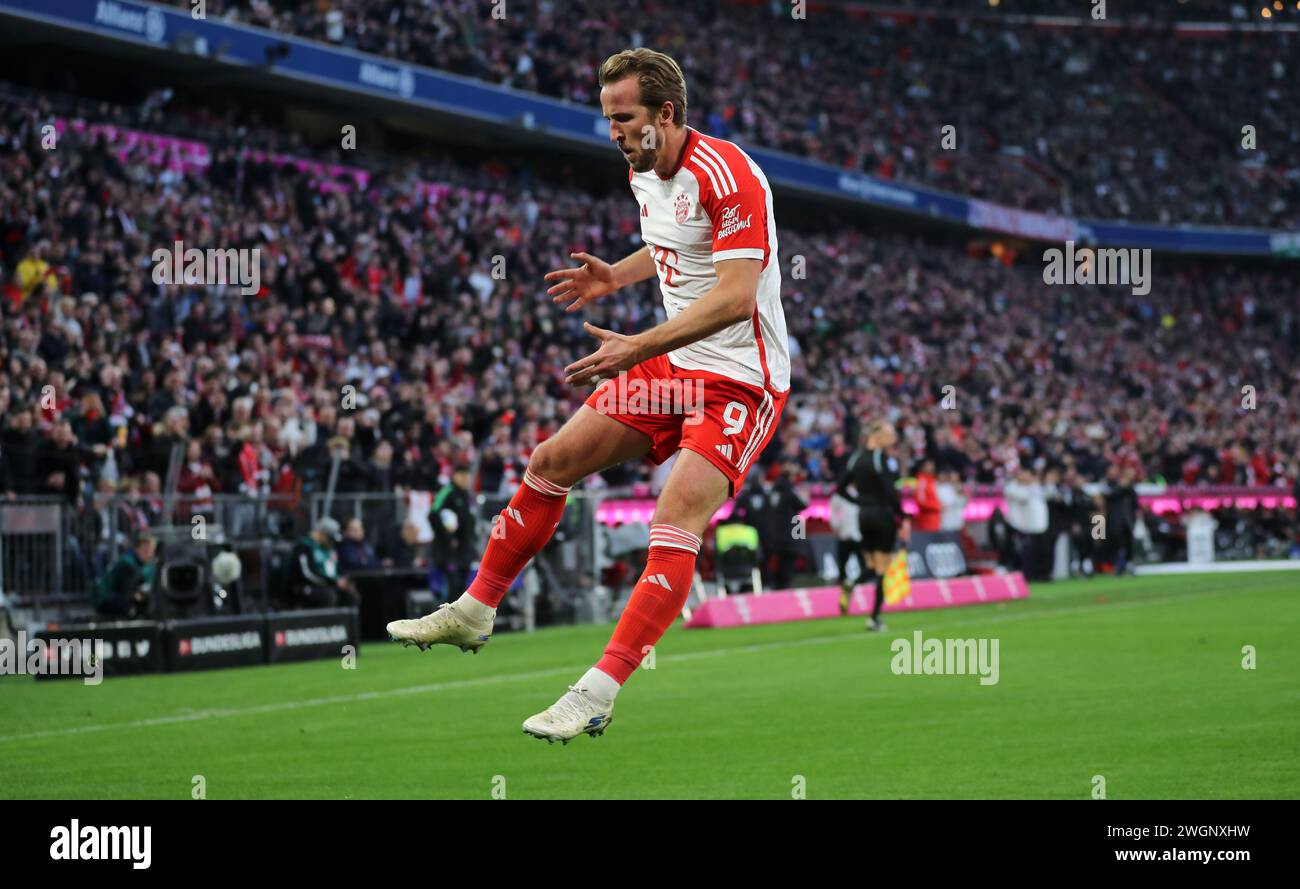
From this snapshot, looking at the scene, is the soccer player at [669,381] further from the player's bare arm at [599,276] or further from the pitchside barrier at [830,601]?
the pitchside barrier at [830,601]

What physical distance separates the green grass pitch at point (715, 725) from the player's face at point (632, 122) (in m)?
3.95

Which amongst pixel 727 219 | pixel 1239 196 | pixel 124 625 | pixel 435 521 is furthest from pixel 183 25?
pixel 1239 196

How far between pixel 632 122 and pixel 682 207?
41 cm

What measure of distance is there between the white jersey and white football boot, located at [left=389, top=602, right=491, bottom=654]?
1.39m

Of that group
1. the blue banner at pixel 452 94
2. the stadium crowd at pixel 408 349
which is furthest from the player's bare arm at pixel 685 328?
the blue banner at pixel 452 94

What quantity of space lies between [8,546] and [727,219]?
41.2 ft

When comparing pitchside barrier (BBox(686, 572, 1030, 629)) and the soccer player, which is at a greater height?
the soccer player

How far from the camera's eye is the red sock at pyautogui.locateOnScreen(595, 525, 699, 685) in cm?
675

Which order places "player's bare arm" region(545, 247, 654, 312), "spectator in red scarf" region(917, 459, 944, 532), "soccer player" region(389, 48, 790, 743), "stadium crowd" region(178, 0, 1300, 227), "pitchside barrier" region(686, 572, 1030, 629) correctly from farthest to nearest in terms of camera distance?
"stadium crowd" region(178, 0, 1300, 227)
"spectator in red scarf" region(917, 459, 944, 532)
"pitchside barrier" region(686, 572, 1030, 629)
"player's bare arm" region(545, 247, 654, 312)
"soccer player" region(389, 48, 790, 743)

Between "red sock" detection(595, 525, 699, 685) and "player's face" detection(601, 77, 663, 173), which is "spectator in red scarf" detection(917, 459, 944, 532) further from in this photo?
"player's face" detection(601, 77, 663, 173)

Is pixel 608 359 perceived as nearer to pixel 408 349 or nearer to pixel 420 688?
pixel 420 688

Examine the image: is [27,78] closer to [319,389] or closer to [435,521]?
[319,389]

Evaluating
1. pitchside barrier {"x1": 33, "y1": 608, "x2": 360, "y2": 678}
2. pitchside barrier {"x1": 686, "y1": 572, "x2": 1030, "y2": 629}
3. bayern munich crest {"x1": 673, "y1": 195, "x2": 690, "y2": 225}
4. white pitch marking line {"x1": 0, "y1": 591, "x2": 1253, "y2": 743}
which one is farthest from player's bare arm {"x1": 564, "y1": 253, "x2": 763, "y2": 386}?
pitchside barrier {"x1": 686, "y1": 572, "x2": 1030, "y2": 629}

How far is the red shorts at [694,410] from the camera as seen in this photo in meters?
6.89
